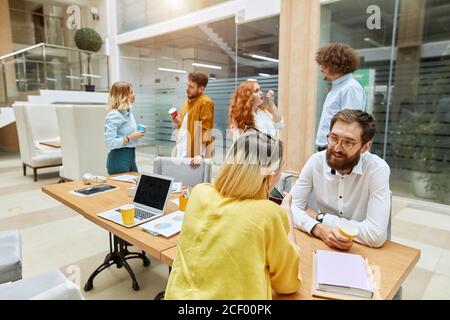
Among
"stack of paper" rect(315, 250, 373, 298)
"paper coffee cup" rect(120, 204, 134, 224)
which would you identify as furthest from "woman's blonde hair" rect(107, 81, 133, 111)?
"stack of paper" rect(315, 250, 373, 298)

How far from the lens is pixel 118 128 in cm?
270

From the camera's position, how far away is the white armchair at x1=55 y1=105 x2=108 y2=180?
4445 mm

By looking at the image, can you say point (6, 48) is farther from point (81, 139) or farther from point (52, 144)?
point (81, 139)

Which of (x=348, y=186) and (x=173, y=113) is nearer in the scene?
(x=348, y=186)

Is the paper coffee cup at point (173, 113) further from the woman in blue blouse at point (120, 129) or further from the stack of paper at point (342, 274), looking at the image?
the stack of paper at point (342, 274)

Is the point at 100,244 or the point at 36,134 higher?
the point at 36,134

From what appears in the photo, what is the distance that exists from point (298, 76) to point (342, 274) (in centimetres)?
418

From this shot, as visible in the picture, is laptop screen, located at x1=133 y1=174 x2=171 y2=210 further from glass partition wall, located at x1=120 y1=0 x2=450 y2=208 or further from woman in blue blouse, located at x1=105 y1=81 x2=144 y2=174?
glass partition wall, located at x1=120 y1=0 x2=450 y2=208

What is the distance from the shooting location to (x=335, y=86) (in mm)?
2596

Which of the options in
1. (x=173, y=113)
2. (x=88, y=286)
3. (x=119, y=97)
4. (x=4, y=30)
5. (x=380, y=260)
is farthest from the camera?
(x=4, y=30)

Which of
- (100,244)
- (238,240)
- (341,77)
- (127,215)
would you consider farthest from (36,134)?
(238,240)
